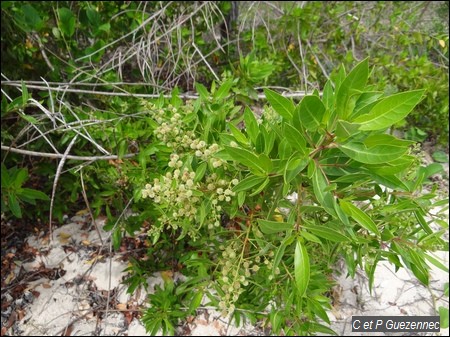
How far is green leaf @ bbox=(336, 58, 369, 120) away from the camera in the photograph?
0.87 metres

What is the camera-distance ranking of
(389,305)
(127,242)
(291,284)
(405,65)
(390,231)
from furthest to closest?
(405,65) → (127,242) → (389,305) → (291,284) → (390,231)

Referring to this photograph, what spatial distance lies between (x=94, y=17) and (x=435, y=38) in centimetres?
265

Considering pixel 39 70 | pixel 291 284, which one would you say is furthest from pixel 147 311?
pixel 39 70

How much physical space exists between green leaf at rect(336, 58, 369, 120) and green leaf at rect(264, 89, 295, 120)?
0.51 feet

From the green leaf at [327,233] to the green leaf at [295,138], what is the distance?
0.25 m

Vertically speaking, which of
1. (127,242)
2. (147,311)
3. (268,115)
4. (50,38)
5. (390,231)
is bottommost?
(147,311)

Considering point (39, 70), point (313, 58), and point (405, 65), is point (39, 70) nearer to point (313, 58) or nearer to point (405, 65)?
point (313, 58)

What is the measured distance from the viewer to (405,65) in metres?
3.21

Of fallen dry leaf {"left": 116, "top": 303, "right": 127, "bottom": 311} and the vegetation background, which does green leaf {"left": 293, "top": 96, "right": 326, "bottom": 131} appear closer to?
the vegetation background

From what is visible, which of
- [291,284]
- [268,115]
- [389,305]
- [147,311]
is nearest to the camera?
[268,115]

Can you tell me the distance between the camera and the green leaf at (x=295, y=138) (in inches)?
37.0

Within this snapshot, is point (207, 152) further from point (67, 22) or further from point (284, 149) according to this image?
point (67, 22)

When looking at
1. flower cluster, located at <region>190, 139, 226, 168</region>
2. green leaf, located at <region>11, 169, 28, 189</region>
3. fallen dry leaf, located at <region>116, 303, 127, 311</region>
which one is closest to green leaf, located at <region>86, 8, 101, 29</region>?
green leaf, located at <region>11, 169, 28, 189</region>

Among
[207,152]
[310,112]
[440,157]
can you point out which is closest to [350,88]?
[310,112]
